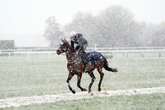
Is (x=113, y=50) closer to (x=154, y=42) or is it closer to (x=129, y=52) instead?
(x=129, y=52)

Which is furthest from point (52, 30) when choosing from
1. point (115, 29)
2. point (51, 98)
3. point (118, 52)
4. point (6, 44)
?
point (51, 98)

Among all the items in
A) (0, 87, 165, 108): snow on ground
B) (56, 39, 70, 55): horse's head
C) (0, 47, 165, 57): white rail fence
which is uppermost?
(56, 39, 70, 55): horse's head

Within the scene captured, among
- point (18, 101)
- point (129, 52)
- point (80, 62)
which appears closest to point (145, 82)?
point (80, 62)

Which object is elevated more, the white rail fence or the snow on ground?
the white rail fence

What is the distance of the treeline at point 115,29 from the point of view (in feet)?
150

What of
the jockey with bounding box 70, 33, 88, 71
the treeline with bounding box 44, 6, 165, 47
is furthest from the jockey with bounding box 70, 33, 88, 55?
the treeline with bounding box 44, 6, 165, 47

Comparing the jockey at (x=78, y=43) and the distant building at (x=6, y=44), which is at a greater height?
the jockey at (x=78, y=43)

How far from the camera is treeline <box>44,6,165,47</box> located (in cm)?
4572

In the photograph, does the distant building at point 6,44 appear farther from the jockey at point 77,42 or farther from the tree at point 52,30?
the jockey at point 77,42

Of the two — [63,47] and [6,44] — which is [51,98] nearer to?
[63,47]

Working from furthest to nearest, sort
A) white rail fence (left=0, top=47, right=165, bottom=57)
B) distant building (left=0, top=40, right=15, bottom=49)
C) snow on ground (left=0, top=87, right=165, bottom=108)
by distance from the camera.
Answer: distant building (left=0, top=40, right=15, bottom=49), white rail fence (left=0, top=47, right=165, bottom=57), snow on ground (left=0, top=87, right=165, bottom=108)

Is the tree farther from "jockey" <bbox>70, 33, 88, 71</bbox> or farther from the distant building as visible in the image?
"jockey" <bbox>70, 33, 88, 71</bbox>

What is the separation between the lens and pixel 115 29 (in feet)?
154

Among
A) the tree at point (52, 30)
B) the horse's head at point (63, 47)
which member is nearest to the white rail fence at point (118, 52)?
the tree at point (52, 30)
